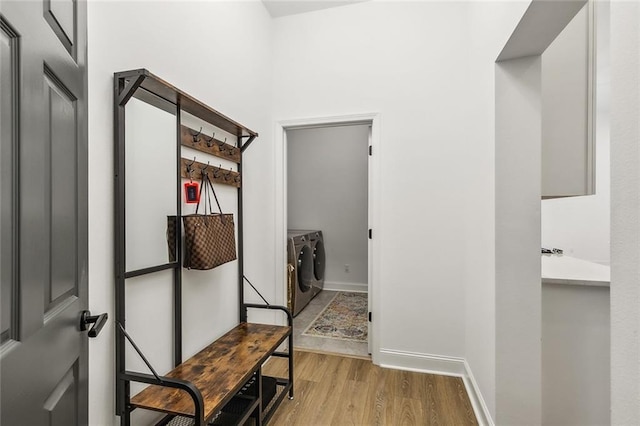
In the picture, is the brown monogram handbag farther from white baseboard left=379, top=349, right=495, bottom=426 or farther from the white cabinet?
the white cabinet

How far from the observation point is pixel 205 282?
1866mm

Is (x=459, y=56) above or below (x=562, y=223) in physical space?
above

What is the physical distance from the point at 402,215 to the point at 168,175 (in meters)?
1.77

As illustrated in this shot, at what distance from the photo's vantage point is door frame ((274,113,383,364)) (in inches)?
104

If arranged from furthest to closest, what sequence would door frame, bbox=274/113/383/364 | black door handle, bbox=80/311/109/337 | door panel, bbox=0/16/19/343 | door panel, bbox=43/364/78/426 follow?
door frame, bbox=274/113/383/364 → black door handle, bbox=80/311/109/337 → door panel, bbox=43/364/78/426 → door panel, bbox=0/16/19/343

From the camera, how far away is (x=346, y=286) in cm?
485

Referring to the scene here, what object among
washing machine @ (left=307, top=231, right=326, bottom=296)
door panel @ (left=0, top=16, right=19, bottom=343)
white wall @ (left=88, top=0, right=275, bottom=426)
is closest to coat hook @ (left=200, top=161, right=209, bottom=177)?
white wall @ (left=88, top=0, right=275, bottom=426)

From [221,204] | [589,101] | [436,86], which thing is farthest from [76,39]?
[436,86]

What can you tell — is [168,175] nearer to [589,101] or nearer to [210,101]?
[210,101]

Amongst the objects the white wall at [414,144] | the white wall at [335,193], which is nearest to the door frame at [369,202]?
the white wall at [414,144]

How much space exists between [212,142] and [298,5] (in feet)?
5.41

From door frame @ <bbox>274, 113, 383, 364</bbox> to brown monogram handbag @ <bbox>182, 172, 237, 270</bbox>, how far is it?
1.04 metres

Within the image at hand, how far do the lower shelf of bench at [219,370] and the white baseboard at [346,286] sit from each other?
2829 millimetres

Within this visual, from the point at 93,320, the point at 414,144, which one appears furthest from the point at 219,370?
the point at 414,144
